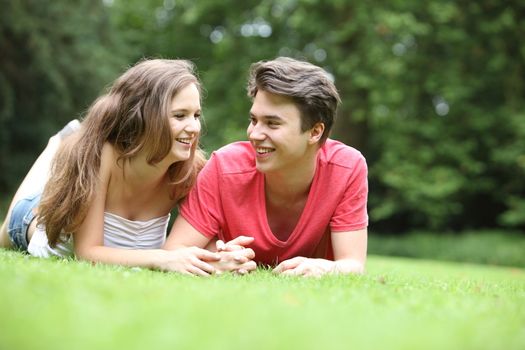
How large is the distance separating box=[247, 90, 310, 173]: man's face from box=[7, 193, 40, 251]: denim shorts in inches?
87.8

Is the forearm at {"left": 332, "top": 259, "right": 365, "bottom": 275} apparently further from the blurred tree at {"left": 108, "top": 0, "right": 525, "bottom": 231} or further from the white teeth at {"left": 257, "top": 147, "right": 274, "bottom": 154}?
the blurred tree at {"left": 108, "top": 0, "right": 525, "bottom": 231}

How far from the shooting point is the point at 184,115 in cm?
492

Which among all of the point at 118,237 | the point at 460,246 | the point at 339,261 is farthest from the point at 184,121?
the point at 460,246

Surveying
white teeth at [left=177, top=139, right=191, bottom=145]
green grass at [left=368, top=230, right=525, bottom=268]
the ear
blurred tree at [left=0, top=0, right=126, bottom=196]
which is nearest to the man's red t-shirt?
the ear

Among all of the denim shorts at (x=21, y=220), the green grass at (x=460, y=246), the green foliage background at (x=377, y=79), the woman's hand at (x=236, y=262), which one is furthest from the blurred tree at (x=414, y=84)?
the woman's hand at (x=236, y=262)

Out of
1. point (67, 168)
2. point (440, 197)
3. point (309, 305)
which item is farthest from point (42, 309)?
point (440, 197)

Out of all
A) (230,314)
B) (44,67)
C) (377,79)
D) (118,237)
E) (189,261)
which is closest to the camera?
(230,314)

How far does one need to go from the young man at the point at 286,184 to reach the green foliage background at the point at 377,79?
11.3m

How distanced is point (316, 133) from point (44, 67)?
15.0 metres

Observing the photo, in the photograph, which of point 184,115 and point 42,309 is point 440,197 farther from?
point 42,309

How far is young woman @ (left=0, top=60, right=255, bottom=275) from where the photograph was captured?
458 cm

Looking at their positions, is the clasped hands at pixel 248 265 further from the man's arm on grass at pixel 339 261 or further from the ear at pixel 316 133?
the ear at pixel 316 133

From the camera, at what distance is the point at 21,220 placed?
5.87m

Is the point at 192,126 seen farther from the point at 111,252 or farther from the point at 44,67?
the point at 44,67
